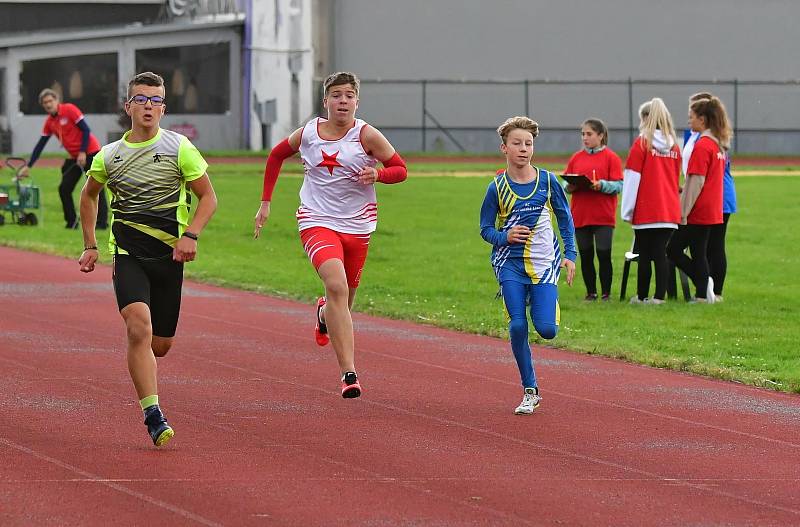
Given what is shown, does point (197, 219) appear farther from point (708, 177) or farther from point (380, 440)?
point (708, 177)

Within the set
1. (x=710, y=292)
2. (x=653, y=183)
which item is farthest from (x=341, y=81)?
(x=710, y=292)

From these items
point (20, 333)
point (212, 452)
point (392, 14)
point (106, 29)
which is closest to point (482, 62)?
point (392, 14)

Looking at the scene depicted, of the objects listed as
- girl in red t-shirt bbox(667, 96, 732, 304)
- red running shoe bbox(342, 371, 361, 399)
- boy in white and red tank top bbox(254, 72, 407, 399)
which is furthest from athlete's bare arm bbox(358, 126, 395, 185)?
girl in red t-shirt bbox(667, 96, 732, 304)

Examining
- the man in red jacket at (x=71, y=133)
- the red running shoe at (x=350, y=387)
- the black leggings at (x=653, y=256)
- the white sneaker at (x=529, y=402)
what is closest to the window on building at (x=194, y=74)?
the man in red jacket at (x=71, y=133)

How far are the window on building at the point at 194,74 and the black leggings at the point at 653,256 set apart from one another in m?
35.8

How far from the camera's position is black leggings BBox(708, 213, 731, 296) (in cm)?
1548

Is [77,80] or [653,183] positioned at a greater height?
[77,80]

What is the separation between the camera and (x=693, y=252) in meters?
15.0

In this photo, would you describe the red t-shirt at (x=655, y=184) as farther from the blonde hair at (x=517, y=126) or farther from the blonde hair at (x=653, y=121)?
the blonde hair at (x=517, y=126)

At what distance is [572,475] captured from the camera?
7.31m

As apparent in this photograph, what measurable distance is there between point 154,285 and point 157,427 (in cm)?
87

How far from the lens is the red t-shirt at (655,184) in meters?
14.4

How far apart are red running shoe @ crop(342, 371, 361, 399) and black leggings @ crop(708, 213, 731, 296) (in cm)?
730

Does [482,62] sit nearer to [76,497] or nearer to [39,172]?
[39,172]
